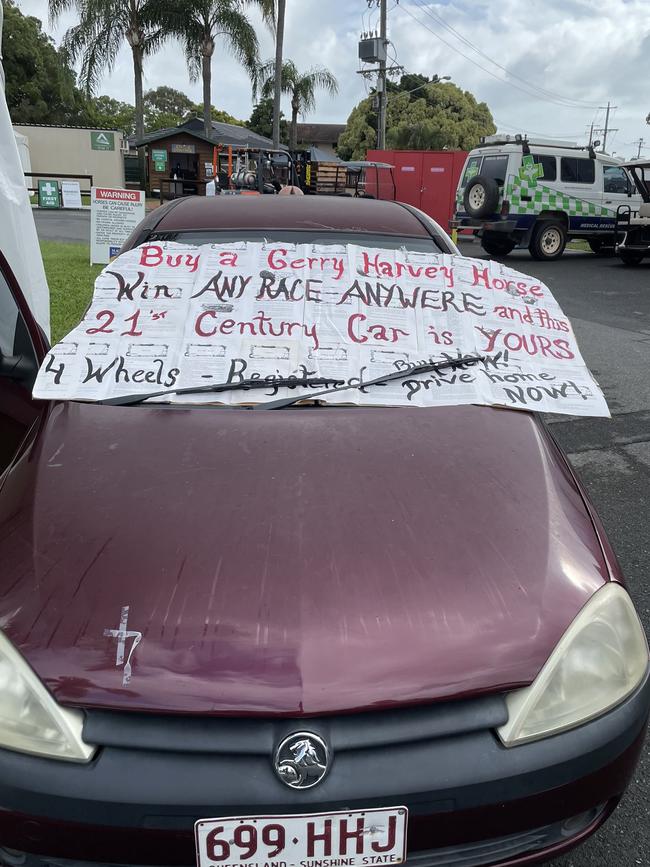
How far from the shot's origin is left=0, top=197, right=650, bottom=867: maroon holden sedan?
1237 mm

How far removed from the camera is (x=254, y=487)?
175 centimetres

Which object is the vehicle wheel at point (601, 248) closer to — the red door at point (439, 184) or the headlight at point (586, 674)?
the red door at point (439, 184)

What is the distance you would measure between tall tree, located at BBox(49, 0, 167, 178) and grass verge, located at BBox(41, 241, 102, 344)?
14.4 metres

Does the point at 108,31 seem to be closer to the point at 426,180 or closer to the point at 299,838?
the point at 426,180

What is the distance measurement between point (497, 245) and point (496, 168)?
1622 millimetres

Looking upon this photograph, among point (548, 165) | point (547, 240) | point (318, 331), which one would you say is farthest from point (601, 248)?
point (318, 331)

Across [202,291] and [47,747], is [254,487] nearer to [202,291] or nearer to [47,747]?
[47,747]

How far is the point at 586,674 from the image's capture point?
1.42 m

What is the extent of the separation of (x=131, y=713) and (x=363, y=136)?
48275mm

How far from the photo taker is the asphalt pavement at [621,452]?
1.81 m

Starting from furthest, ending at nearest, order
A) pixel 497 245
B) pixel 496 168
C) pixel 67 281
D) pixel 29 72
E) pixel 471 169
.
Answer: pixel 29 72, pixel 497 245, pixel 471 169, pixel 496 168, pixel 67 281

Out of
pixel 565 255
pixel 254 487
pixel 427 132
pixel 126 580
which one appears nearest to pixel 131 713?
pixel 126 580

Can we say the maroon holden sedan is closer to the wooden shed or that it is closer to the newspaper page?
the newspaper page

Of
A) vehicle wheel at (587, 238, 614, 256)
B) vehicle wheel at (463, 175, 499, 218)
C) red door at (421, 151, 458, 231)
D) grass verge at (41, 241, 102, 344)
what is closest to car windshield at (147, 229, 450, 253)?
grass verge at (41, 241, 102, 344)
